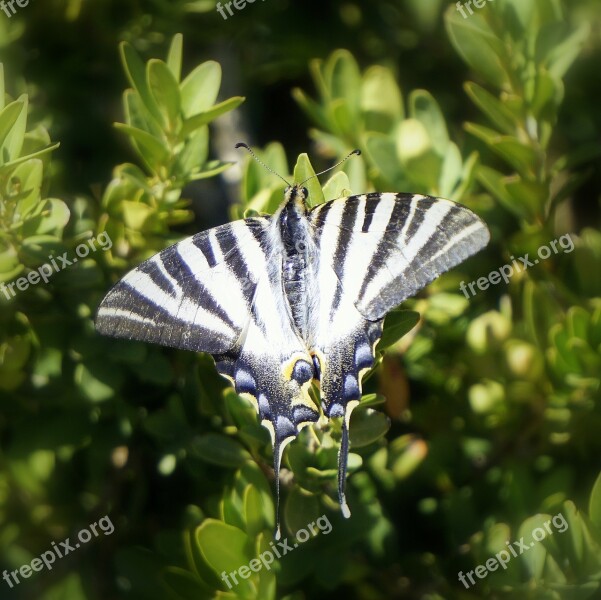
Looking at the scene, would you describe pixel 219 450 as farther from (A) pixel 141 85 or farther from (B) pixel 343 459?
(A) pixel 141 85

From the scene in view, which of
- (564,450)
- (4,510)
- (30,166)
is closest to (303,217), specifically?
(30,166)

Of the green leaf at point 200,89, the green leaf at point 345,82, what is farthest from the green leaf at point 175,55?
the green leaf at point 345,82

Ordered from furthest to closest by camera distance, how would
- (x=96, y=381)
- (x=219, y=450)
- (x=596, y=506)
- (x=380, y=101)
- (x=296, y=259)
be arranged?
1. (x=380, y=101)
2. (x=296, y=259)
3. (x=96, y=381)
4. (x=219, y=450)
5. (x=596, y=506)

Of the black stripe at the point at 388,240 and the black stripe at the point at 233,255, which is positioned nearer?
the black stripe at the point at 388,240

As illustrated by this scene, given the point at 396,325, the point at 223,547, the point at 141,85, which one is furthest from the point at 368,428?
the point at 141,85

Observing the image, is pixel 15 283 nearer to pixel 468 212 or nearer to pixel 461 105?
pixel 468 212

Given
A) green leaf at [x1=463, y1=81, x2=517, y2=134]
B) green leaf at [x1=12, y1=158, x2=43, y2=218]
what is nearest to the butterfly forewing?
green leaf at [x1=463, y1=81, x2=517, y2=134]

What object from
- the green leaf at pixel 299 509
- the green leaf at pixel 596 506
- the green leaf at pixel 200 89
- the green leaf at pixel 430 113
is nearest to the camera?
the green leaf at pixel 596 506

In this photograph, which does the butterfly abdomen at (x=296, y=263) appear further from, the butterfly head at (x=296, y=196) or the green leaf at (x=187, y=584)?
the green leaf at (x=187, y=584)
